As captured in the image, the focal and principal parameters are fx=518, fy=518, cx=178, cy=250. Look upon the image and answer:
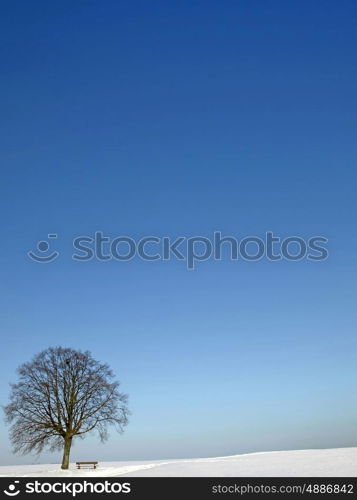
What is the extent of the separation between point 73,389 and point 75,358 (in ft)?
9.78

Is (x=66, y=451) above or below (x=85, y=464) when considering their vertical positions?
above

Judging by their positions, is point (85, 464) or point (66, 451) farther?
point (85, 464)

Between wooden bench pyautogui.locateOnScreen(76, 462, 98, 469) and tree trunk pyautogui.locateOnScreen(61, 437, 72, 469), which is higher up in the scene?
tree trunk pyautogui.locateOnScreen(61, 437, 72, 469)

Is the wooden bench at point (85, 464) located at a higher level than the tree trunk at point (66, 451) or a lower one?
lower

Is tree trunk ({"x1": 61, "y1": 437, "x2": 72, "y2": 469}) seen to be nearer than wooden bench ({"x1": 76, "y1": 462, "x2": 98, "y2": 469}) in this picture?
No

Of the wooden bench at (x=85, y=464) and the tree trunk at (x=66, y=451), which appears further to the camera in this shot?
the tree trunk at (x=66, y=451)

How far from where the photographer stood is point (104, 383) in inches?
1911
